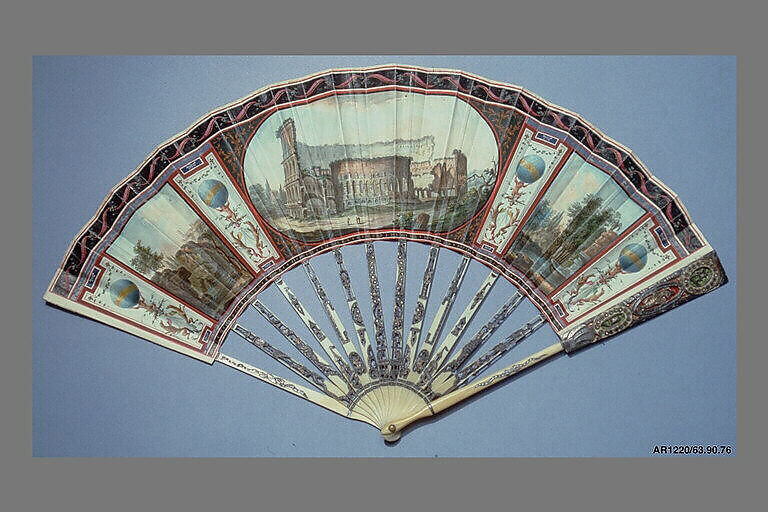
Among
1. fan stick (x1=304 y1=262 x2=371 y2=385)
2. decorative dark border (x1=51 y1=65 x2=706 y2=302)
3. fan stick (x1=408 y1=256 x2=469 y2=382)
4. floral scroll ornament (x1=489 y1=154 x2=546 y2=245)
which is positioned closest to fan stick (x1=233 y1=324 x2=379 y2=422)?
fan stick (x1=304 y1=262 x2=371 y2=385)

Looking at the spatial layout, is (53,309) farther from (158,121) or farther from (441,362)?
(441,362)

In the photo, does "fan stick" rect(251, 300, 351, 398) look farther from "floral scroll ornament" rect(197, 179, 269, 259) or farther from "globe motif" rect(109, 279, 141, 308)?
"globe motif" rect(109, 279, 141, 308)

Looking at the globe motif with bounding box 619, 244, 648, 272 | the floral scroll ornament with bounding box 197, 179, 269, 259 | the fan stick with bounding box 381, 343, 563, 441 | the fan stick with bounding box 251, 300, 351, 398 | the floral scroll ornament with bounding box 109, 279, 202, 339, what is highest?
the floral scroll ornament with bounding box 197, 179, 269, 259

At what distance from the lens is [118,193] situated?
4.88 m

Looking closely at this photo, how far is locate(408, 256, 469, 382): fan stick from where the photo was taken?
4859mm

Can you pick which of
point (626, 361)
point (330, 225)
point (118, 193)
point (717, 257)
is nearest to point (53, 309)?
point (118, 193)

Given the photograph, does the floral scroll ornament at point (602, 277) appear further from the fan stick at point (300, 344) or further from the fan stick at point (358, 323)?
the fan stick at point (300, 344)

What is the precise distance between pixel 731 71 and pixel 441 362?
2349 millimetres

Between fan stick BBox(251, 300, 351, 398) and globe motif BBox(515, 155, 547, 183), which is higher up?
globe motif BBox(515, 155, 547, 183)

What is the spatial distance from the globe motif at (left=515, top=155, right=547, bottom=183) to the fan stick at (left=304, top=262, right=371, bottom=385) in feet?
4.23

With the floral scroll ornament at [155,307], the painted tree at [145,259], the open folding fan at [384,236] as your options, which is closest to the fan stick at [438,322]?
the open folding fan at [384,236]

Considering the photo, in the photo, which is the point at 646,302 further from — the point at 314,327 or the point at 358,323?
the point at 314,327

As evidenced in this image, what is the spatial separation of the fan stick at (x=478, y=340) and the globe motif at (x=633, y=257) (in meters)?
0.60

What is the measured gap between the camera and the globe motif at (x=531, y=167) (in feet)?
15.7
